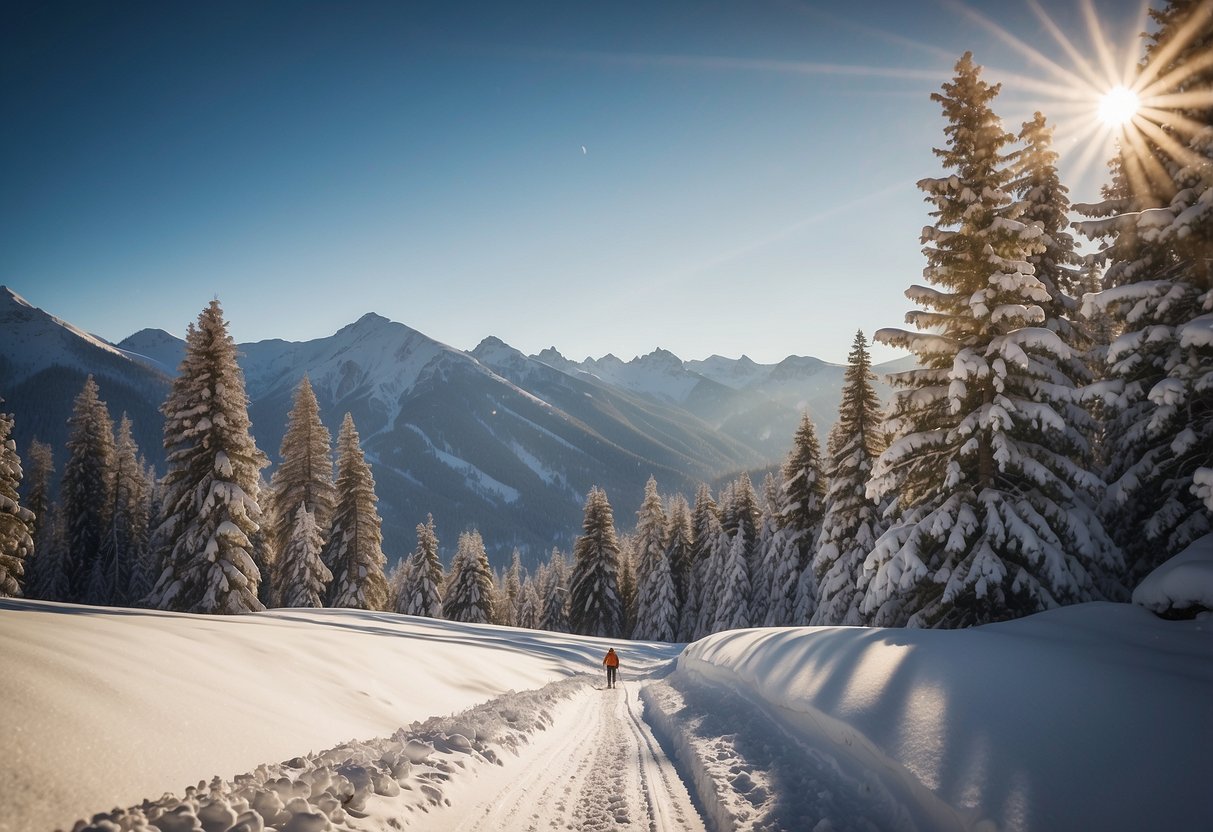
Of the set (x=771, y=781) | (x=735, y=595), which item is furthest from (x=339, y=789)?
(x=735, y=595)

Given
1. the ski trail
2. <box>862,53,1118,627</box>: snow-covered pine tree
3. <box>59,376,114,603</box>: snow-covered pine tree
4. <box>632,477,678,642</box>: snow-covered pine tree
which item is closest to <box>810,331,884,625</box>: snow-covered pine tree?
<box>862,53,1118,627</box>: snow-covered pine tree

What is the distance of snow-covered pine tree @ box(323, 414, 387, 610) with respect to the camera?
33.9m

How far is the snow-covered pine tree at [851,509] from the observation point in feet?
75.9

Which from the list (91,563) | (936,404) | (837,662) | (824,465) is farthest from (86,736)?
(91,563)

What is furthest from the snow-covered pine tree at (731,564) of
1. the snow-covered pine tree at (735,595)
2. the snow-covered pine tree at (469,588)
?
the snow-covered pine tree at (469,588)

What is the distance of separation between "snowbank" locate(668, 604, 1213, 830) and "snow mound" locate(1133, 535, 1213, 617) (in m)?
0.31

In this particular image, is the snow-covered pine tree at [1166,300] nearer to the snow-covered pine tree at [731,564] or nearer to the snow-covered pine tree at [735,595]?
the snow-covered pine tree at [735,595]

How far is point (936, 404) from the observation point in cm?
1378

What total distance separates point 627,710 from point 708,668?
277 centimetres

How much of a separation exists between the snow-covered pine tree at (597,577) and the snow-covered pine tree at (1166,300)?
118ft

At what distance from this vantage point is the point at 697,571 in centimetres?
4909

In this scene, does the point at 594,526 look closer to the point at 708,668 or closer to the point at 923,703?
the point at 708,668

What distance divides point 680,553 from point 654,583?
4.08 meters

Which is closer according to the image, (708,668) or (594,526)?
(708,668)
